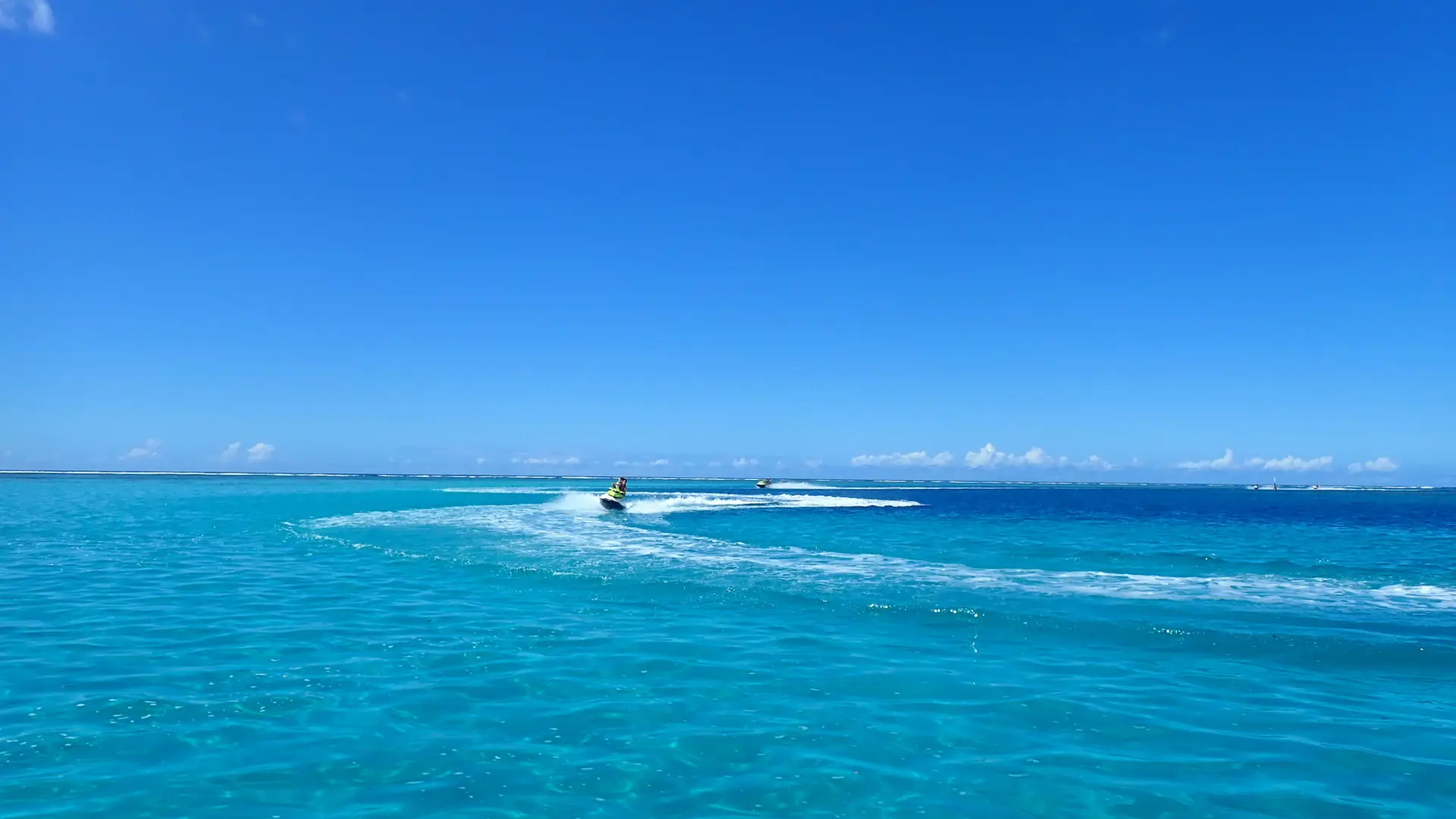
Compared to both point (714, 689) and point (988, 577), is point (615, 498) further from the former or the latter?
point (714, 689)

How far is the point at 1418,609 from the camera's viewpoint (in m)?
18.0

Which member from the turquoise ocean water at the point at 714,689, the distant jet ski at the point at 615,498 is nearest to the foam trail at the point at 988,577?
the turquoise ocean water at the point at 714,689

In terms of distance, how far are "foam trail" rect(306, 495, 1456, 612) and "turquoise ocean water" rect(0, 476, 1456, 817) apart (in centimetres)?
20

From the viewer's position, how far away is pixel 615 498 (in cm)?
5566

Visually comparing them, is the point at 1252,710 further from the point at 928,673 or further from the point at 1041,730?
the point at 928,673

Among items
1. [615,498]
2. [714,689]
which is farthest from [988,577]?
[615,498]

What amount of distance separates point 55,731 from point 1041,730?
11.4 meters

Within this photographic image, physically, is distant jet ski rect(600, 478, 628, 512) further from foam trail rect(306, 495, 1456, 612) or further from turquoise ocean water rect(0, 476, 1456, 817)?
turquoise ocean water rect(0, 476, 1456, 817)

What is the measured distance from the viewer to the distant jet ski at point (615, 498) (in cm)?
5403

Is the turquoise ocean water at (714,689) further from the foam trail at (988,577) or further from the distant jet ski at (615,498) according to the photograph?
the distant jet ski at (615,498)

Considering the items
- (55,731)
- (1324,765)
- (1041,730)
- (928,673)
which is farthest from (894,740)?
(55,731)

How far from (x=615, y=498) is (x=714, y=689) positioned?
149 ft

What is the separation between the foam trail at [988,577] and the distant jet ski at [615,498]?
2025cm

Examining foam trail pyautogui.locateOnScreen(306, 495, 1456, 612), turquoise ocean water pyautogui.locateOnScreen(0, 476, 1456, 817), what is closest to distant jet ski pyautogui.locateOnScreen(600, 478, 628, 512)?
foam trail pyautogui.locateOnScreen(306, 495, 1456, 612)
